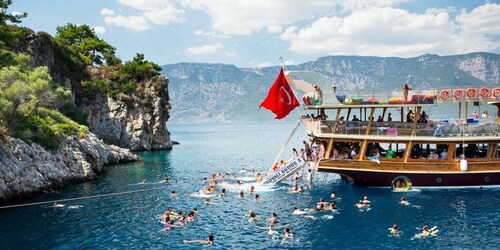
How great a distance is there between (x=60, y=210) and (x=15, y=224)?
12.9 ft

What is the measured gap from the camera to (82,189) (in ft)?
118

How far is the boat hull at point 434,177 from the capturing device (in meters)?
31.7

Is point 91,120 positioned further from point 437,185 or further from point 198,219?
→ point 437,185

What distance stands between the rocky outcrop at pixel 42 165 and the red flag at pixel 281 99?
65.2 ft

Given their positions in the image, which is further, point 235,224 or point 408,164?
point 408,164

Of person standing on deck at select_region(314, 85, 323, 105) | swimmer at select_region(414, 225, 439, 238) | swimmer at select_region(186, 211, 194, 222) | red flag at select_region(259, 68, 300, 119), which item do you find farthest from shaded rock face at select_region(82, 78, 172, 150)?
swimmer at select_region(414, 225, 439, 238)

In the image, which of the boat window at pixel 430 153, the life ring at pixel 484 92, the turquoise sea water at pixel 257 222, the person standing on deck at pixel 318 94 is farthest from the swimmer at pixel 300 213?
the life ring at pixel 484 92

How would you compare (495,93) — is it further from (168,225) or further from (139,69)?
(139,69)

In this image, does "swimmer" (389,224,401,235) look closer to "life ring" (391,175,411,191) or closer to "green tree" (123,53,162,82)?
"life ring" (391,175,411,191)

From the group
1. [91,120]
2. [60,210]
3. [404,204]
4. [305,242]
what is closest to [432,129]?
[404,204]

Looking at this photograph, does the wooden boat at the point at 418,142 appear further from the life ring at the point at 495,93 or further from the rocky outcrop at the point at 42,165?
the rocky outcrop at the point at 42,165

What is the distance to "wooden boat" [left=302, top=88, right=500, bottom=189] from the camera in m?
31.5

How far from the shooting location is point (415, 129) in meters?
31.6

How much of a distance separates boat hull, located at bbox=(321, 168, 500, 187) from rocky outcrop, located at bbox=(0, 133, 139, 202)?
23.7m
